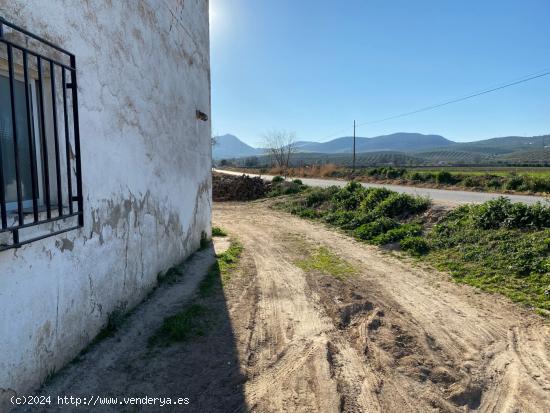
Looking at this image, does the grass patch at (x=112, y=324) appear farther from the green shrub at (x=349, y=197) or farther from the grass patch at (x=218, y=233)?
the green shrub at (x=349, y=197)

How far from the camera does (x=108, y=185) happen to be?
159 inches

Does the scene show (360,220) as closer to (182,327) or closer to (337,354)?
(337,354)

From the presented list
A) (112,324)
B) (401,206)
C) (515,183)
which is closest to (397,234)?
(401,206)

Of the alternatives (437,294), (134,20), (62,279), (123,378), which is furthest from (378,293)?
(134,20)

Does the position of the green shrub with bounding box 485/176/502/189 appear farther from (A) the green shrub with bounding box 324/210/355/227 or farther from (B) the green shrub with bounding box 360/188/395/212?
(A) the green shrub with bounding box 324/210/355/227

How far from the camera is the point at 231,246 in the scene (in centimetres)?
873

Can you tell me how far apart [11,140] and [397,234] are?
306 inches

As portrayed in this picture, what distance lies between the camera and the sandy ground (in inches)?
119

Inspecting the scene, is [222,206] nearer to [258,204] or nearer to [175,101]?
[258,204]

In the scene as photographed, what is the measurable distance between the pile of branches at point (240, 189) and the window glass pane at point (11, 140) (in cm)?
1757

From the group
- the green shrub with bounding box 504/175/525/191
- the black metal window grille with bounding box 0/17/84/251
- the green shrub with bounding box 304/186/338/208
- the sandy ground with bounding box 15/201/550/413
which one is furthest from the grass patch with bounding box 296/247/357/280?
the green shrub with bounding box 504/175/525/191

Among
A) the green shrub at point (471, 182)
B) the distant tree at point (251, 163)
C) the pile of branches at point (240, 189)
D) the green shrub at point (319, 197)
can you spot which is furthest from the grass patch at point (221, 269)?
the distant tree at point (251, 163)

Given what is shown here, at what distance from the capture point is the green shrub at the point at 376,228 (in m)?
9.51

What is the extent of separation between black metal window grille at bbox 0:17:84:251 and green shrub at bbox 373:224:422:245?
694 cm
